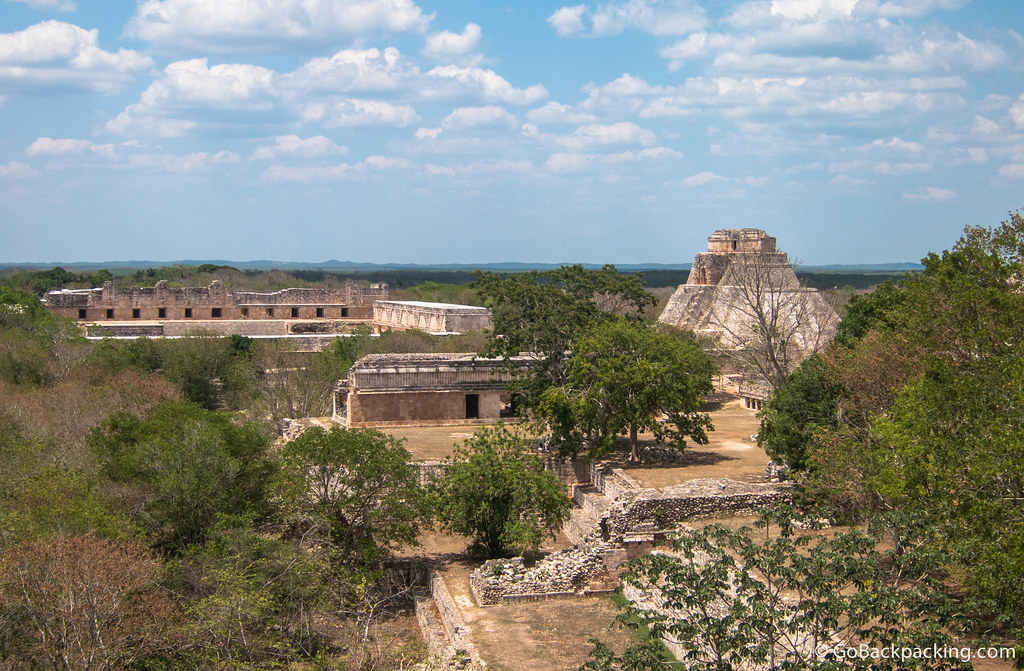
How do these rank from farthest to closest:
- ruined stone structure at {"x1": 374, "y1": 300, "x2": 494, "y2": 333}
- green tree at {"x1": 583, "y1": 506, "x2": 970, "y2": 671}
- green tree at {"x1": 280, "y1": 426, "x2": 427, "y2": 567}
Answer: ruined stone structure at {"x1": 374, "y1": 300, "x2": 494, "y2": 333} → green tree at {"x1": 280, "y1": 426, "x2": 427, "y2": 567} → green tree at {"x1": 583, "y1": 506, "x2": 970, "y2": 671}

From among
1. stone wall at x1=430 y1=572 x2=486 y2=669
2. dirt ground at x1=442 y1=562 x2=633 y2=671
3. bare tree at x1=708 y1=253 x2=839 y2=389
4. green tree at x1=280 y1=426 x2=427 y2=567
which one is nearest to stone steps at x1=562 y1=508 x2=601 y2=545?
dirt ground at x1=442 y1=562 x2=633 y2=671

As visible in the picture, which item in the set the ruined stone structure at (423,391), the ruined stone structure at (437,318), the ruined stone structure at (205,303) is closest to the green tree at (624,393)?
the ruined stone structure at (423,391)

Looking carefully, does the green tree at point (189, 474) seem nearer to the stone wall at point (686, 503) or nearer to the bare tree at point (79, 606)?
the bare tree at point (79, 606)

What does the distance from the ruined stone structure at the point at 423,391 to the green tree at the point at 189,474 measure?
6.92 meters

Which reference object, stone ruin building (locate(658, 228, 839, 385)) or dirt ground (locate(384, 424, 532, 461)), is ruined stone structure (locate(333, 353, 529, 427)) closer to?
dirt ground (locate(384, 424, 532, 461))

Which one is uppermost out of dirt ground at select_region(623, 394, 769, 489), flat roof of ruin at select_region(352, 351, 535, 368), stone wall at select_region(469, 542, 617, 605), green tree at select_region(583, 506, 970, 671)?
flat roof of ruin at select_region(352, 351, 535, 368)

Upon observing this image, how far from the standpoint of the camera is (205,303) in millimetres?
43625

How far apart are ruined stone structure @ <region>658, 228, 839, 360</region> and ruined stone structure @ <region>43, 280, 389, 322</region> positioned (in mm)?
16204

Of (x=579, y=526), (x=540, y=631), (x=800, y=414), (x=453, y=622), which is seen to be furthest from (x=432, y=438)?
(x=540, y=631)

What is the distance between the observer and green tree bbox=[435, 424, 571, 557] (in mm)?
13875

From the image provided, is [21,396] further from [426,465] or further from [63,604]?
[63,604]

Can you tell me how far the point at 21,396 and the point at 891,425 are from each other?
59.4ft

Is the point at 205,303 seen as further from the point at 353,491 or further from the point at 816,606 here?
the point at 816,606

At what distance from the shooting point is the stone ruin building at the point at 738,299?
2866cm
